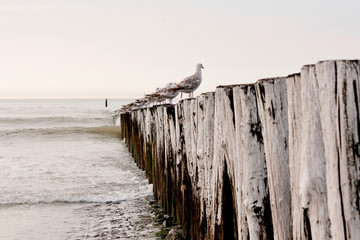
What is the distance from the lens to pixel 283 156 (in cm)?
220

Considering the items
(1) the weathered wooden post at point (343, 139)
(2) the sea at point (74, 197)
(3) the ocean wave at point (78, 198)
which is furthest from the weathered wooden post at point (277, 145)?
(3) the ocean wave at point (78, 198)

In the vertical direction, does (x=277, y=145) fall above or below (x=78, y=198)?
above

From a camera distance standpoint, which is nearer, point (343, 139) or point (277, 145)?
point (343, 139)

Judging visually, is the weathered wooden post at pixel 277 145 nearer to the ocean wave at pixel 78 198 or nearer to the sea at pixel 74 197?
the sea at pixel 74 197

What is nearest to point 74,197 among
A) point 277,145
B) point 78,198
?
point 78,198

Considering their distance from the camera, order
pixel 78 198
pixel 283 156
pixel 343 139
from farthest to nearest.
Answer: pixel 78 198, pixel 283 156, pixel 343 139

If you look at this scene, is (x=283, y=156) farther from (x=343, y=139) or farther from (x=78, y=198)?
(x=78, y=198)

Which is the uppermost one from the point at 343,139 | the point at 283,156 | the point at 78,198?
the point at 343,139

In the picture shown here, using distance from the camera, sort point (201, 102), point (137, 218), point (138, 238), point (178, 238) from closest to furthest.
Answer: point (201, 102) → point (178, 238) → point (138, 238) → point (137, 218)

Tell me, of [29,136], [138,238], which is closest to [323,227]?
[138,238]

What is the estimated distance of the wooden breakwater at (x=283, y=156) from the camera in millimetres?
1653

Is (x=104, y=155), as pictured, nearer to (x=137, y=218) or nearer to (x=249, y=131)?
(x=137, y=218)

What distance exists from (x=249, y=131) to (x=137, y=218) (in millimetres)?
3611

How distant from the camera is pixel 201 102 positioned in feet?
12.1
